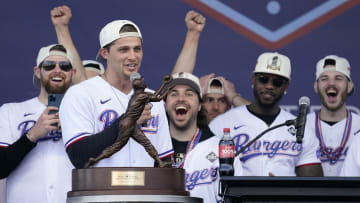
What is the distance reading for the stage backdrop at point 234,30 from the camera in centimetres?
623

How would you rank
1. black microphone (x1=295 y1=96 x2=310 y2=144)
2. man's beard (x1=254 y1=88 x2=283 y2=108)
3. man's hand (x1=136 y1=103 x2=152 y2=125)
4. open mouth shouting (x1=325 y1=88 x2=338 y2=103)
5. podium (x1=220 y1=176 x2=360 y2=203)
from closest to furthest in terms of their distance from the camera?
podium (x1=220 y1=176 x2=360 y2=203) → man's hand (x1=136 y1=103 x2=152 y2=125) → black microphone (x1=295 y1=96 x2=310 y2=144) → man's beard (x1=254 y1=88 x2=283 y2=108) → open mouth shouting (x1=325 y1=88 x2=338 y2=103)

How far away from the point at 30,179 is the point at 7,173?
136 mm

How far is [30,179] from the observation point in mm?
4582

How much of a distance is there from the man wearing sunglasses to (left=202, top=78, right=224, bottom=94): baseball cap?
4.91ft

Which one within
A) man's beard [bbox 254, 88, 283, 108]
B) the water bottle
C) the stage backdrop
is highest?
the stage backdrop

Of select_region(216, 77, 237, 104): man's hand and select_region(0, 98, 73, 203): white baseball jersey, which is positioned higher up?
select_region(216, 77, 237, 104): man's hand

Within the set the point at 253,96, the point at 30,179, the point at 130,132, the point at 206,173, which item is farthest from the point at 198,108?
the point at 130,132

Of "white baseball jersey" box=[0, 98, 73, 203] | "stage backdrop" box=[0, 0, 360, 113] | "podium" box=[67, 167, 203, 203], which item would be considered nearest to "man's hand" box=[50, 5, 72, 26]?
"stage backdrop" box=[0, 0, 360, 113]

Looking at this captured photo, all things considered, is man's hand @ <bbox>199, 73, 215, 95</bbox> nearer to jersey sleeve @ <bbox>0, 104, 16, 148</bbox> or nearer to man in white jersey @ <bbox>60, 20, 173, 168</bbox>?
jersey sleeve @ <bbox>0, 104, 16, 148</bbox>

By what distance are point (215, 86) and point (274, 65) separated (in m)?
0.57

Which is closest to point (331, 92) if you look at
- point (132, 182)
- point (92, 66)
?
point (92, 66)

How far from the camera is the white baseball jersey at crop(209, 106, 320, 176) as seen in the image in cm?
549

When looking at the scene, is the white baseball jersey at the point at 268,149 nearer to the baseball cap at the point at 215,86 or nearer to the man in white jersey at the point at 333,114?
the man in white jersey at the point at 333,114

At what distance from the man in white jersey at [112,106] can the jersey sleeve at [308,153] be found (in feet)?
5.39
